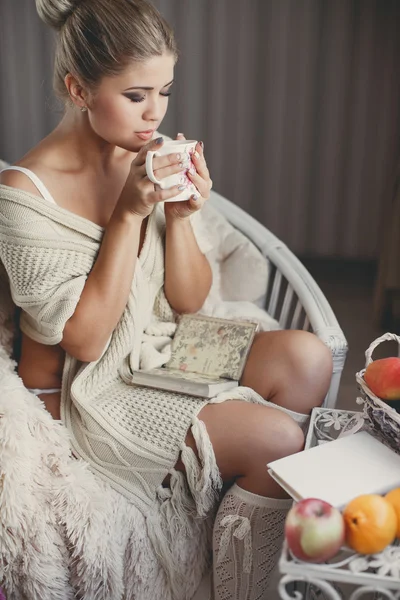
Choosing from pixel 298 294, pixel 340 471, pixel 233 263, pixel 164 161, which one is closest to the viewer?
pixel 340 471

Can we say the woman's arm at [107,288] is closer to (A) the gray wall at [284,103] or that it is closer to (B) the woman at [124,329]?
(B) the woman at [124,329]

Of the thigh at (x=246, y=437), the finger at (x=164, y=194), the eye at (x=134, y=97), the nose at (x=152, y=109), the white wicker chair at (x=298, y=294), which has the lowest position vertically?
the thigh at (x=246, y=437)

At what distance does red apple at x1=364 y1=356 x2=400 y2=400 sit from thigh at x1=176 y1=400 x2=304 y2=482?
19cm

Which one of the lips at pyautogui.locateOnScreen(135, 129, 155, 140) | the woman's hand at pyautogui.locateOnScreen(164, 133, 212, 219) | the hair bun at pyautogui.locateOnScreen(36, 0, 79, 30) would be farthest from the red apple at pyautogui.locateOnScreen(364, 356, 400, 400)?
the hair bun at pyautogui.locateOnScreen(36, 0, 79, 30)

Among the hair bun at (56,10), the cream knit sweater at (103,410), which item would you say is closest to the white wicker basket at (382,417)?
the cream knit sweater at (103,410)

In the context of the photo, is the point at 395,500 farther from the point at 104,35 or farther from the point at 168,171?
the point at 104,35

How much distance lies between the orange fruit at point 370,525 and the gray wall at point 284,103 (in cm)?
207

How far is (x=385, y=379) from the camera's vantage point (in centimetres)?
96

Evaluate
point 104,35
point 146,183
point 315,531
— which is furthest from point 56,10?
point 315,531

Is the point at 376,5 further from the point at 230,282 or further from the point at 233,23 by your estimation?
the point at 230,282

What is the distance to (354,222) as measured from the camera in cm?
279

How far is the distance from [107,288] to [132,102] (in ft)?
1.01

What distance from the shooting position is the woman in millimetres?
1094

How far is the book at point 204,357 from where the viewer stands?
47.2 inches
